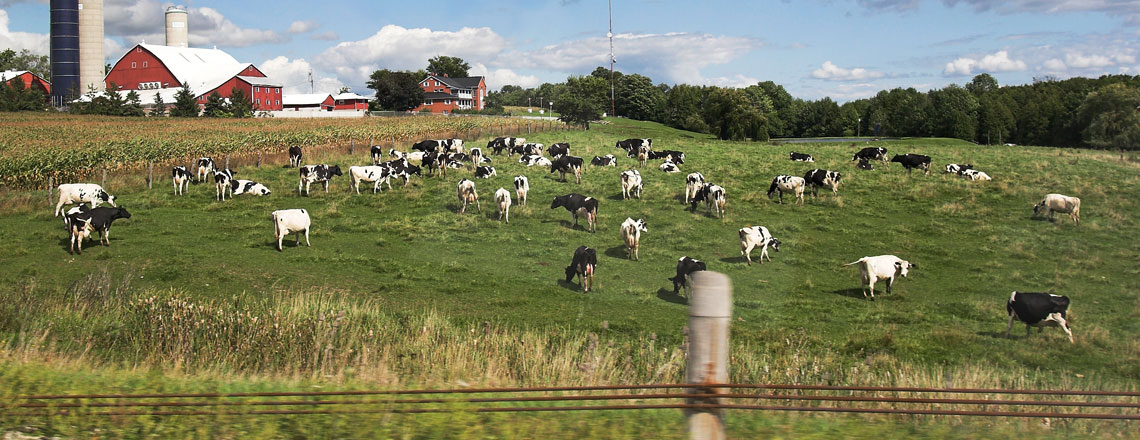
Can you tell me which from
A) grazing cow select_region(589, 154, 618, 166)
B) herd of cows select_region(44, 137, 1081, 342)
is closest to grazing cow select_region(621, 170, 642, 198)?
herd of cows select_region(44, 137, 1081, 342)

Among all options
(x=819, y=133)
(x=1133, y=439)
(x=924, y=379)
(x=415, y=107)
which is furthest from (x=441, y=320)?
(x=819, y=133)

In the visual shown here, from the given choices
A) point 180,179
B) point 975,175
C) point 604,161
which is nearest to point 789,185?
point 604,161

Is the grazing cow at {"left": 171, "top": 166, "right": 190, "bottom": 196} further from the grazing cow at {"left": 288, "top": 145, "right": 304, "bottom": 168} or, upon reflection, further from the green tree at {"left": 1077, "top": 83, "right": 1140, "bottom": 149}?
the green tree at {"left": 1077, "top": 83, "right": 1140, "bottom": 149}

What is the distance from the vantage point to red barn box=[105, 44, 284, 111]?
343 feet

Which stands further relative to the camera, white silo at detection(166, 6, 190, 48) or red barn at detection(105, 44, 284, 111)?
white silo at detection(166, 6, 190, 48)

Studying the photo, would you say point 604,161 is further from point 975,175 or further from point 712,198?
point 975,175

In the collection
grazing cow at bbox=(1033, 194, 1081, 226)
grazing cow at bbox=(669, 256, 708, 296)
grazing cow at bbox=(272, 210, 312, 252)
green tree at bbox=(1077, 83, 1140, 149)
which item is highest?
green tree at bbox=(1077, 83, 1140, 149)

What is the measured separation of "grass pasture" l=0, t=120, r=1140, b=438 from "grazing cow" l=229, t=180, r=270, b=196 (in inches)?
17.2

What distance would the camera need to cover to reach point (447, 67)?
154750 mm

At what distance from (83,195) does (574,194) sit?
50.9ft

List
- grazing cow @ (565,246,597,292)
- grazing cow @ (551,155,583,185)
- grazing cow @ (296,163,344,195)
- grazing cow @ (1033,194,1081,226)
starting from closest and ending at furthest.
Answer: grazing cow @ (565,246,597,292), grazing cow @ (1033,194,1081,226), grazing cow @ (296,163,344,195), grazing cow @ (551,155,583,185)

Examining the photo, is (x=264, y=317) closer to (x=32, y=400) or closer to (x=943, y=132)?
(x=32, y=400)

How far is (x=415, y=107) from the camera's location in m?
111

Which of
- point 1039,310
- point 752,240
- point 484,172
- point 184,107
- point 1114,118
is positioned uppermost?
point 184,107
